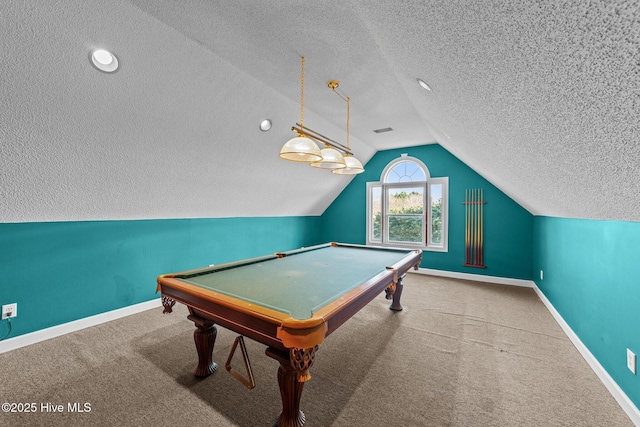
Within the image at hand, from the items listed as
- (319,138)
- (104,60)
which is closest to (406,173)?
(319,138)

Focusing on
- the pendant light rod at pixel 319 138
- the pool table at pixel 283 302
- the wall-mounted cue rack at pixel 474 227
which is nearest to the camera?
the pool table at pixel 283 302

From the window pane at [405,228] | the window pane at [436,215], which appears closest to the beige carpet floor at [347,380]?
the window pane at [436,215]

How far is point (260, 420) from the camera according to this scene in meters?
1.57

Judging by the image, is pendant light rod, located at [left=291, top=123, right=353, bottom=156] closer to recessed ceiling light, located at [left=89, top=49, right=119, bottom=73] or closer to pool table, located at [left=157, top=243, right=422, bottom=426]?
pool table, located at [left=157, top=243, right=422, bottom=426]

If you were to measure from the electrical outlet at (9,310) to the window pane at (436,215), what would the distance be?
585cm

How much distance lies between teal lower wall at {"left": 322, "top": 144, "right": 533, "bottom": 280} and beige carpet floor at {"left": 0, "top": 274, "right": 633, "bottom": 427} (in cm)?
184

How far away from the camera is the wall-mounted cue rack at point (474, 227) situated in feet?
15.7

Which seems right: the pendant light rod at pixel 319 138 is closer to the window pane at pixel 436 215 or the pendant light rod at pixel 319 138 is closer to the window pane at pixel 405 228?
the window pane at pixel 436 215

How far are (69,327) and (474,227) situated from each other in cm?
595

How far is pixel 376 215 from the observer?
6.02 meters

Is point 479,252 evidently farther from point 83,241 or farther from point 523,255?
point 83,241

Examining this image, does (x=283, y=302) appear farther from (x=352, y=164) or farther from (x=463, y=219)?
(x=463, y=219)

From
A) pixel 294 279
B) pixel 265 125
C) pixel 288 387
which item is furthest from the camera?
pixel 265 125

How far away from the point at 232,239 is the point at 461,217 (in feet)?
14.0
